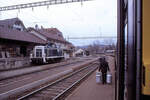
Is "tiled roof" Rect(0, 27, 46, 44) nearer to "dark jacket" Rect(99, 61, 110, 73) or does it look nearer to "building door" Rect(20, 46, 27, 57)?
"building door" Rect(20, 46, 27, 57)

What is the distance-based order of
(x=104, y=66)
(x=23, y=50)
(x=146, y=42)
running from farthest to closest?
(x=23, y=50) → (x=104, y=66) → (x=146, y=42)

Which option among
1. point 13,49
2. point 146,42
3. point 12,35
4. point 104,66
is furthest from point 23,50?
point 146,42

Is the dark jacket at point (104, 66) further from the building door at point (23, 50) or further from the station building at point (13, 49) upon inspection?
the building door at point (23, 50)

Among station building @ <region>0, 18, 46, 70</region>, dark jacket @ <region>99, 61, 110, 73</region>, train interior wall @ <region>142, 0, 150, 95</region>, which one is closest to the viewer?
train interior wall @ <region>142, 0, 150, 95</region>

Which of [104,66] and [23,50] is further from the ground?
[23,50]

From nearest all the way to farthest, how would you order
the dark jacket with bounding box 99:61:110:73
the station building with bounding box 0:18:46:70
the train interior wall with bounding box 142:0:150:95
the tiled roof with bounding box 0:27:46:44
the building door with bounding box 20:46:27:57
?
1. the train interior wall with bounding box 142:0:150:95
2. the dark jacket with bounding box 99:61:110:73
3. the station building with bounding box 0:18:46:70
4. the tiled roof with bounding box 0:27:46:44
5. the building door with bounding box 20:46:27:57

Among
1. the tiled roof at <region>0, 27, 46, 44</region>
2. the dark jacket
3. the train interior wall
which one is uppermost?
the tiled roof at <region>0, 27, 46, 44</region>

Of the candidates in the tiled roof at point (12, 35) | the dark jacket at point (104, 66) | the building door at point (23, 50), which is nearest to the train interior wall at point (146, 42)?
the dark jacket at point (104, 66)

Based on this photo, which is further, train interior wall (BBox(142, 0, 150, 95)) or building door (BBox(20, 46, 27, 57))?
building door (BBox(20, 46, 27, 57))

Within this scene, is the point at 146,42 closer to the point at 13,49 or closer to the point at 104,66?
the point at 104,66

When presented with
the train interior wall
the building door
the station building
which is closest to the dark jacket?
the train interior wall

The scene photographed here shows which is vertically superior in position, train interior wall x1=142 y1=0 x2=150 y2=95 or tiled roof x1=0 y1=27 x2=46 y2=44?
tiled roof x1=0 y1=27 x2=46 y2=44

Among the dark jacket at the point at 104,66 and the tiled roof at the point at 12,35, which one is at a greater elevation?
the tiled roof at the point at 12,35

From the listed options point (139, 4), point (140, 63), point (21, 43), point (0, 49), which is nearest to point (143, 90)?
point (140, 63)
